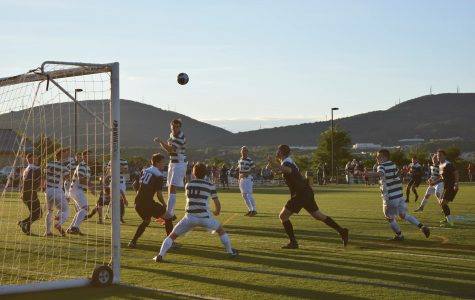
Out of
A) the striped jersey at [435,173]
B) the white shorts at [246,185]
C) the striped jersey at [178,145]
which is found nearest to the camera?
the striped jersey at [178,145]

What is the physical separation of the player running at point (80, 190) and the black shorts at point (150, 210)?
3.50m

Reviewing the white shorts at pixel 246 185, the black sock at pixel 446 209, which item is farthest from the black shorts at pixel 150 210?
the white shorts at pixel 246 185

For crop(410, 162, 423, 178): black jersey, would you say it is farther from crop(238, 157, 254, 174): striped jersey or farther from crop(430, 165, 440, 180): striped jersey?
crop(238, 157, 254, 174): striped jersey

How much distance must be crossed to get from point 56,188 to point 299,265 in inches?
290

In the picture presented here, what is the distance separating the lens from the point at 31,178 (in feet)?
53.5

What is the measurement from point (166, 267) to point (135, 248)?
2723 mm

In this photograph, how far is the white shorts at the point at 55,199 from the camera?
16359mm

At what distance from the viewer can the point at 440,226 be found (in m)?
18.2

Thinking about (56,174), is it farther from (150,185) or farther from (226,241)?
(226,241)

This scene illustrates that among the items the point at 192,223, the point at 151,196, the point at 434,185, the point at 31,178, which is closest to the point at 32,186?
the point at 31,178

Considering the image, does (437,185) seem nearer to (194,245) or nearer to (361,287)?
(194,245)

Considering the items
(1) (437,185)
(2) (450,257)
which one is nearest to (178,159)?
(2) (450,257)

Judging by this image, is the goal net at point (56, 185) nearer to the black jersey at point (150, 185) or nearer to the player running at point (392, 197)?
the black jersey at point (150, 185)

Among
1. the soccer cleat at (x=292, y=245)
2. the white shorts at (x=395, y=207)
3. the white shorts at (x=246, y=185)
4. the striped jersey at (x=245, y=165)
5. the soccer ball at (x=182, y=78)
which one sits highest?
the soccer ball at (x=182, y=78)
